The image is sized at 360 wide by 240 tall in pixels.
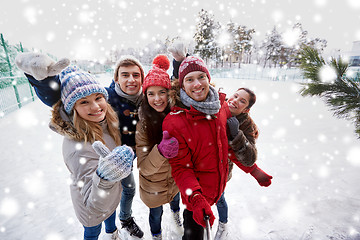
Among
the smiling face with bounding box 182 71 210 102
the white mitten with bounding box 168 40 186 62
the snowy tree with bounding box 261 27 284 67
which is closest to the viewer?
the smiling face with bounding box 182 71 210 102

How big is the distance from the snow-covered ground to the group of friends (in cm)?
90

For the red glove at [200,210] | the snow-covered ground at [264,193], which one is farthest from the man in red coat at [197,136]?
the snow-covered ground at [264,193]

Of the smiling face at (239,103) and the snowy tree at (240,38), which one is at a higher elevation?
the snowy tree at (240,38)

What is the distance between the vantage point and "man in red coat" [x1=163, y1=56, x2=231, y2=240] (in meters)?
1.52

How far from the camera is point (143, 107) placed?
5.92 ft

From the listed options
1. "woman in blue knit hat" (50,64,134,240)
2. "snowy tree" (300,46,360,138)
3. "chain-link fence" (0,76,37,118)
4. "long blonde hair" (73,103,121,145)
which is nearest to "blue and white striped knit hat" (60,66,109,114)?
"woman in blue knit hat" (50,64,134,240)

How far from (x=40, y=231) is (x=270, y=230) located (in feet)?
10.1

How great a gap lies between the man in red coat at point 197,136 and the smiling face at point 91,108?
64 centimetres

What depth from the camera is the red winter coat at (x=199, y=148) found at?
1530 mm

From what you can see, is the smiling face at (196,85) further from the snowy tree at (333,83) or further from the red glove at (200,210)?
the snowy tree at (333,83)

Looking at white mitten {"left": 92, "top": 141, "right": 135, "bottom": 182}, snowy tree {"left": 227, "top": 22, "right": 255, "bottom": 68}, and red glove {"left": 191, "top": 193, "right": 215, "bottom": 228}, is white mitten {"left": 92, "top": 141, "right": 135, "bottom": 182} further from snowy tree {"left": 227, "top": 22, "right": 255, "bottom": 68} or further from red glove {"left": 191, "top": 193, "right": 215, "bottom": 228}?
snowy tree {"left": 227, "top": 22, "right": 255, "bottom": 68}

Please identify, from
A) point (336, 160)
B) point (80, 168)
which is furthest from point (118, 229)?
point (336, 160)

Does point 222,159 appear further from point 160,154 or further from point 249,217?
point 249,217

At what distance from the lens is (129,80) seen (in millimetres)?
1991
